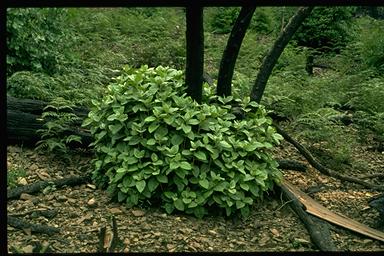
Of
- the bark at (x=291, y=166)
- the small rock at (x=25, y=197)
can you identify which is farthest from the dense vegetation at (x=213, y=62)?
the small rock at (x=25, y=197)

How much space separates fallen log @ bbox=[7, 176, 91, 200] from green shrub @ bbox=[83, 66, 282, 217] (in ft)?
0.78

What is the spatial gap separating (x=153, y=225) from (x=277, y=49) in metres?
1.94

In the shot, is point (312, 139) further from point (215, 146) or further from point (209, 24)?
point (209, 24)

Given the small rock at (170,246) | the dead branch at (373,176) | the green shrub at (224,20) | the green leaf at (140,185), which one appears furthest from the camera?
the green shrub at (224,20)

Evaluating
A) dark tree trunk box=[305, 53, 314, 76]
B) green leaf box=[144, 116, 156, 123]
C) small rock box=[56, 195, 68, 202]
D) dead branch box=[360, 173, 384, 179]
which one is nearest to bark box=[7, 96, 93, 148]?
small rock box=[56, 195, 68, 202]

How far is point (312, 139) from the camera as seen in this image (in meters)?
5.63

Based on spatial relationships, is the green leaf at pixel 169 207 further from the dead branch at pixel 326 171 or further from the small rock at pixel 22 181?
the dead branch at pixel 326 171

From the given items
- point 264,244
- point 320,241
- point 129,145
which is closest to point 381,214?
point 320,241

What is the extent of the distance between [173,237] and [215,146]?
690mm

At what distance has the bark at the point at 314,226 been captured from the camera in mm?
3669

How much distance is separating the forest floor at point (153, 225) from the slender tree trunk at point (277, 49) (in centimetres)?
106

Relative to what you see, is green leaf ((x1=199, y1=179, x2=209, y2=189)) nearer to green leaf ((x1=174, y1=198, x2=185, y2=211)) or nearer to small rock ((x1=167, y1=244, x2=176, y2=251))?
green leaf ((x1=174, y1=198, x2=185, y2=211))

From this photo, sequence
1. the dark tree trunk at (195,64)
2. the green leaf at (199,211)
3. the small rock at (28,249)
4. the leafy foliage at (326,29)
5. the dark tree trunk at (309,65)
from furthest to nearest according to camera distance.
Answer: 1. the leafy foliage at (326,29)
2. the dark tree trunk at (309,65)
3. the dark tree trunk at (195,64)
4. the green leaf at (199,211)
5. the small rock at (28,249)

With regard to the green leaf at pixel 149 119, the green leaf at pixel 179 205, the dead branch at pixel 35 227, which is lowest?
the dead branch at pixel 35 227
